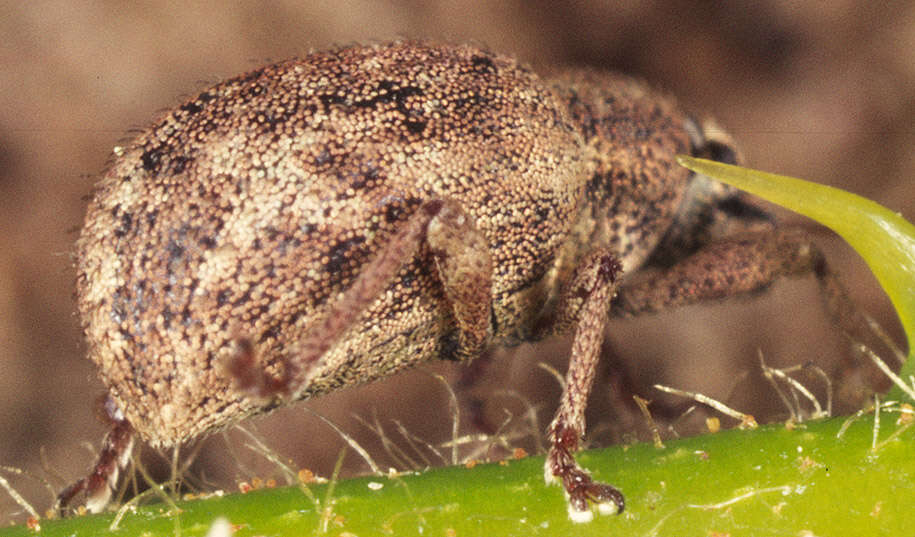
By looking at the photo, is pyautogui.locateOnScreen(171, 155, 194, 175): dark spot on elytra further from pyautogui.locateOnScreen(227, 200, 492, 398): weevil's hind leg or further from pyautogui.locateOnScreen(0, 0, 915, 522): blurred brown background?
pyautogui.locateOnScreen(0, 0, 915, 522): blurred brown background

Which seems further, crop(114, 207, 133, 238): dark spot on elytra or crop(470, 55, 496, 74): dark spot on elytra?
crop(470, 55, 496, 74): dark spot on elytra

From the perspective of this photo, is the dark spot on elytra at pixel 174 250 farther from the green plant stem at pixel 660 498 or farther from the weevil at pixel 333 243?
the green plant stem at pixel 660 498

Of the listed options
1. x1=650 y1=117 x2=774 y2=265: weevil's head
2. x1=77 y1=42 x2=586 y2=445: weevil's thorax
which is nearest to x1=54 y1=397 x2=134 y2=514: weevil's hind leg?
x1=77 y1=42 x2=586 y2=445: weevil's thorax

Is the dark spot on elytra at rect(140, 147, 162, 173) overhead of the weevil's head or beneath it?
overhead

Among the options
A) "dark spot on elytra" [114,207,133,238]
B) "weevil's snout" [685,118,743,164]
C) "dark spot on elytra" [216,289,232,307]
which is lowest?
"dark spot on elytra" [216,289,232,307]

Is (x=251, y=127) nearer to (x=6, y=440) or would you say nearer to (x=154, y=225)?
(x=154, y=225)

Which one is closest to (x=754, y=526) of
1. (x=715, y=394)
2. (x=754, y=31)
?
(x=715, y=394)

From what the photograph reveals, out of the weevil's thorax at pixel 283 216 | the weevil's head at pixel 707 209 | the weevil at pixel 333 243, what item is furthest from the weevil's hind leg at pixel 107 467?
the weevil's head at pixel 707 209
